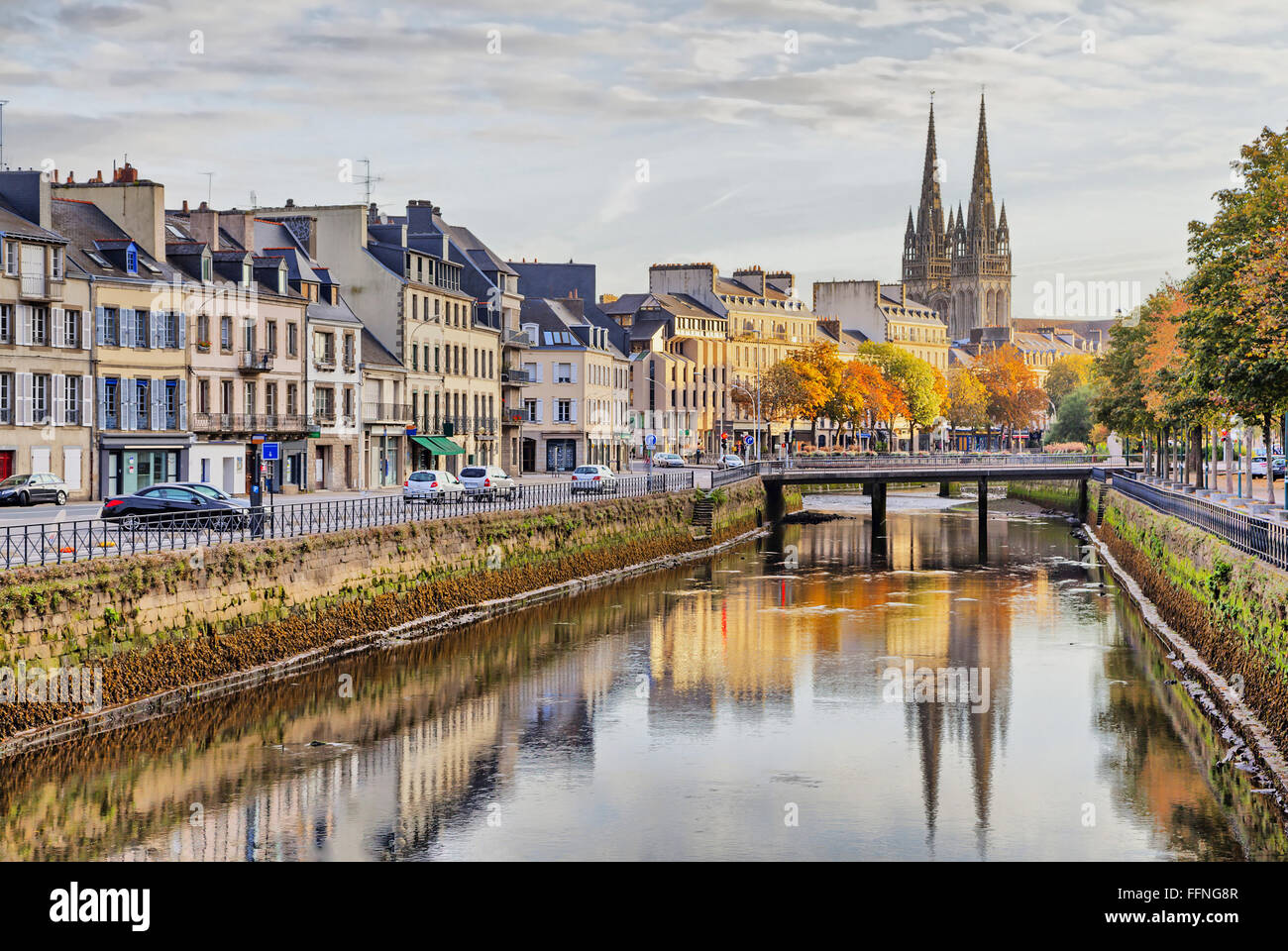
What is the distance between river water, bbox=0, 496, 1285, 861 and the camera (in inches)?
1019

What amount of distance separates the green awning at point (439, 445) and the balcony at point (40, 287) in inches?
1094

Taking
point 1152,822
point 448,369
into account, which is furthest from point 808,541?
point 1152,822

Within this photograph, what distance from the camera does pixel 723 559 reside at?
73.4 meters

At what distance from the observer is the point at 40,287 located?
56188 mm

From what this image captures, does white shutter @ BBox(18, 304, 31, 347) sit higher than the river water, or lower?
higher

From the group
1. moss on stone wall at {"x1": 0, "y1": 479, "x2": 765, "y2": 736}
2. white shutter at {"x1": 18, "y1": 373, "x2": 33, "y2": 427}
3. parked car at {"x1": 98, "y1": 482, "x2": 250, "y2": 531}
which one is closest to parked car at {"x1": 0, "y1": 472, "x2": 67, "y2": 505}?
white shutter at {"x1": 18, "y1": 373, "x2": 33, "y2": 427}

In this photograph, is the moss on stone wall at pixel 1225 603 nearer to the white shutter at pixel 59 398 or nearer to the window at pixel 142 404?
the window at pixel 142 404

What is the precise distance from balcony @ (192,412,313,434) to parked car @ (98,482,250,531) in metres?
16.6

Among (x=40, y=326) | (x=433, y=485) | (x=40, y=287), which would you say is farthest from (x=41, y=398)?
(x=433, y=485)

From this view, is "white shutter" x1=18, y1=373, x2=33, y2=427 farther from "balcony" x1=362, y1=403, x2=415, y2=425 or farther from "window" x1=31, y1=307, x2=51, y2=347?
"balcony" x1=362, y1=403, x2=415, y2=425

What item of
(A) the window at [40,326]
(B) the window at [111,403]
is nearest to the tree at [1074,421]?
(B) the window at [111,403]
